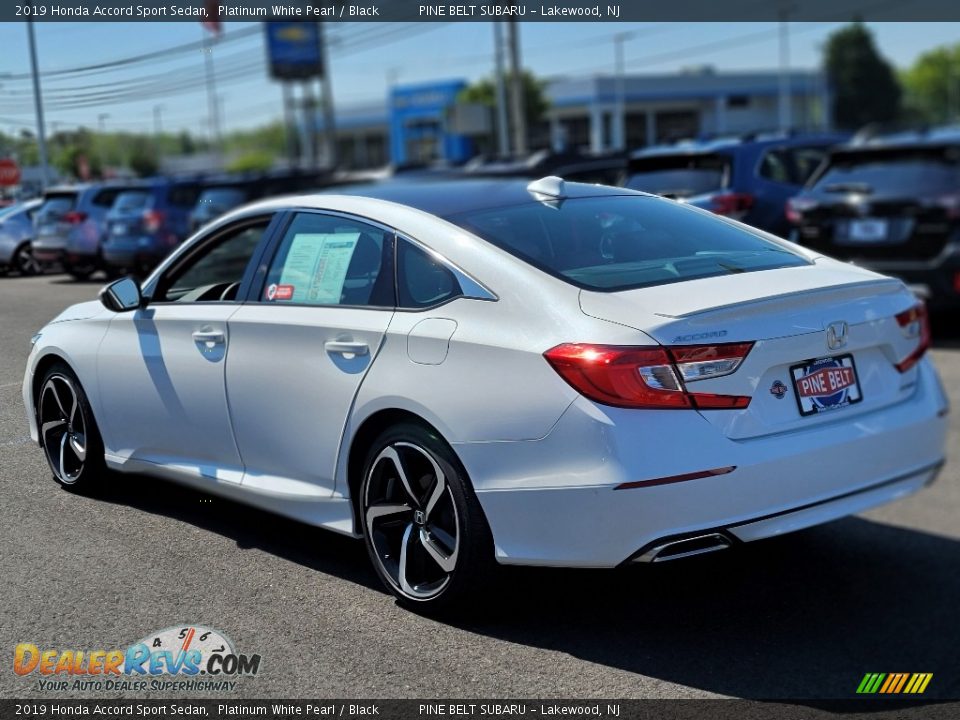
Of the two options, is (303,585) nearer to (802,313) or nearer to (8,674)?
(8,674)

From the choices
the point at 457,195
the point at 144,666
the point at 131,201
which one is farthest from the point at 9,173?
the point at 131,201

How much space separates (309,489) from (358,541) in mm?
617

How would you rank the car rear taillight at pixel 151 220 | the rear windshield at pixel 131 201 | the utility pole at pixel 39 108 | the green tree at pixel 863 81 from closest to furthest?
the utility pole at pixel 39 108
the rear windshield at pixel 131 201
the car rear taillight at pixel 151 220
the green tree at pixel 863 81

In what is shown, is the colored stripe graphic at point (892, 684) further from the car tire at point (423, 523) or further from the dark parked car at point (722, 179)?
the dark parked car at point (722, 179)

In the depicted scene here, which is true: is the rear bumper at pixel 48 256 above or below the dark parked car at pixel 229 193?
above

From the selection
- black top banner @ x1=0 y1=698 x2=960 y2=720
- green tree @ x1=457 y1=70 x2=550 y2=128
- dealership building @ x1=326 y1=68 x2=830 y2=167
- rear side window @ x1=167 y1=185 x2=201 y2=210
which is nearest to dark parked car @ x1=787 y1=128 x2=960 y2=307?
rear side window @ x1=167 y1=185 x2=201 y2=210

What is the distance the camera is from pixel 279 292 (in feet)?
14.7

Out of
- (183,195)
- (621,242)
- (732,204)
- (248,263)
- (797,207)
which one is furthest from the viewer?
(183,195)

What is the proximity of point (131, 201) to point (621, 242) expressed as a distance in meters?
3.52

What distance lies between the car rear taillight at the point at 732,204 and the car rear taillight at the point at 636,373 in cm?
327

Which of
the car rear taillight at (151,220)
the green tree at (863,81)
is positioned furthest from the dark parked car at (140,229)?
the green tree at (863,81)

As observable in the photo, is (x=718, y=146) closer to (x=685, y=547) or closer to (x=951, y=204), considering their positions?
(x=951, y=204)

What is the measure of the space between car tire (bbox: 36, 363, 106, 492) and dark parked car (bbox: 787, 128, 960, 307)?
6.68m

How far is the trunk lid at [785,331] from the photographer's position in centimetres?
358
